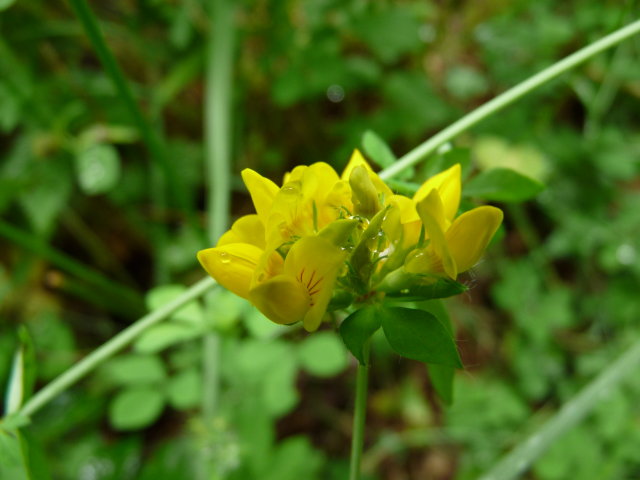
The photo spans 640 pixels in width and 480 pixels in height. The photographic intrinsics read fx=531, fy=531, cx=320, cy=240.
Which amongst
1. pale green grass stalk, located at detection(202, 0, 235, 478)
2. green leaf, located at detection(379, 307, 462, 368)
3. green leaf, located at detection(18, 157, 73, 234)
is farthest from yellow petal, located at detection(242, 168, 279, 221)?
green leaf, located at detection(18, 157, 73, 234)

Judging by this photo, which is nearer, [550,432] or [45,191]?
[550,432]

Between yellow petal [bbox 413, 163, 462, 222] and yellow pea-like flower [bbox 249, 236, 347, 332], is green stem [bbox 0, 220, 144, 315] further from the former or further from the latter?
yellow petal [bbox 413, 163, 462, 222]

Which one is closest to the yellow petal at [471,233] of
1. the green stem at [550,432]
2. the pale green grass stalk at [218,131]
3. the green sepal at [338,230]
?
the green sepal at [338,230]

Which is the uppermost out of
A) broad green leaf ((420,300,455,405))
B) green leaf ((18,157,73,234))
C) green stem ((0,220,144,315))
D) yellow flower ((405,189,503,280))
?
green leaf ((18,157,73,234))

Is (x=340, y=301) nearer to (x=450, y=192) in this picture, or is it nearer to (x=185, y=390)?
(x=450, y=192)

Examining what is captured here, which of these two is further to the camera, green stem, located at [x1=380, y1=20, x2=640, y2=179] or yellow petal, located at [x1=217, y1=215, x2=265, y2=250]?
green stem, located at [x1=380, y1=20, x2=640, y2=179]

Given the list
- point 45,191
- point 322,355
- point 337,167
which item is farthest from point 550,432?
point 45,191
